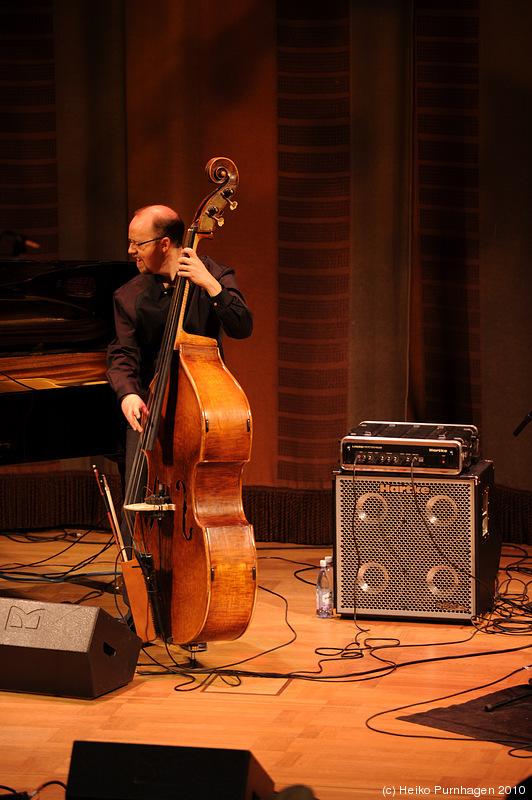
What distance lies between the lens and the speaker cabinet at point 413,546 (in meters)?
3.98

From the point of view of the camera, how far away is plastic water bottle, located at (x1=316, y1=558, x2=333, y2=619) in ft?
13.6

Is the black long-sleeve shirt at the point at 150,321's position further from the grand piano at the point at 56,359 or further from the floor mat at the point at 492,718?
the floor mat at the point at 492,718

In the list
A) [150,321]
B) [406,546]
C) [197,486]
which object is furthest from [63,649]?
[406,546]

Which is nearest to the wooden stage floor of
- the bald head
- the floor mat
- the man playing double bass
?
the floor mat

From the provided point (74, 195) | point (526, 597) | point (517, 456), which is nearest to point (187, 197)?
point (74, 195)

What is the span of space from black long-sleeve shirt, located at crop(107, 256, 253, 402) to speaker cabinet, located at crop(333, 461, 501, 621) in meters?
0.80

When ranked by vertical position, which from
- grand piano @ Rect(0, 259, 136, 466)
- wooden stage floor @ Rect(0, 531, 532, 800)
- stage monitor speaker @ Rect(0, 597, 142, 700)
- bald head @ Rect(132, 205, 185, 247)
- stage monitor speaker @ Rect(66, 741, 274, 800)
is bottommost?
wooden stage floor @ Rect(0, 531, 532, 800)

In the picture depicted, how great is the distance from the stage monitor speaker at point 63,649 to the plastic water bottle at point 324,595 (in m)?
0.95

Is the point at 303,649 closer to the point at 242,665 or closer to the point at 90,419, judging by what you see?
the point at 242,665

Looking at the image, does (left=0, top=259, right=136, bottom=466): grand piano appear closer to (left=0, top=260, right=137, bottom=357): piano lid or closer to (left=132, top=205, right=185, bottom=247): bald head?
(left=0, top=260, right=137, bottom=357): piano lid

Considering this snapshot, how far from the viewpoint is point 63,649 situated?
3195mm

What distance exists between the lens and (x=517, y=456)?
16.8ft

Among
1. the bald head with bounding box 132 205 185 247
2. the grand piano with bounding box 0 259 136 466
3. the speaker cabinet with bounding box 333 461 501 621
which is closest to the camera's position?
the bald head with bounding box 132 205 185 247

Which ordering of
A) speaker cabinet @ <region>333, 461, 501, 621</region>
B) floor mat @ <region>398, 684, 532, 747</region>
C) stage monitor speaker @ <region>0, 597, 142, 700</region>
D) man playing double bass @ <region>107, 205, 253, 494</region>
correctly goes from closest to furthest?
floor mat @ <region>398, 684, 532, 747</region> < stage monitor speaker @ <region>0, 597, 142, 700</region> < man playing double bass @ <region>107, 205, 253, 494</region> < speaker cabinet @ <region>333, 461, 501, 621</region>
